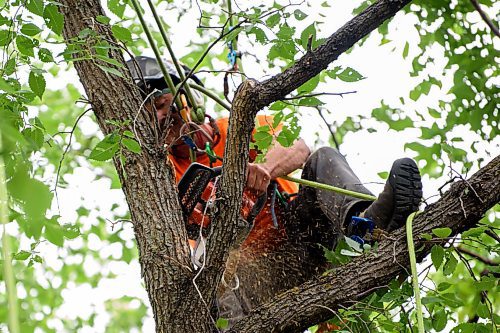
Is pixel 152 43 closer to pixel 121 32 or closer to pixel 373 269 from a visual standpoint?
pixel 121 32

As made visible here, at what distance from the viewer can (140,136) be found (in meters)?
2.39

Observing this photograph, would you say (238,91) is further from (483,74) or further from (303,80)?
(483,74)

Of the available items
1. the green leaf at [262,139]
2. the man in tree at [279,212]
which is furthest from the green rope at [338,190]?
the green leaf at [262,139]

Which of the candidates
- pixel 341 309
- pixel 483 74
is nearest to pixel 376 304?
pixel 341 309

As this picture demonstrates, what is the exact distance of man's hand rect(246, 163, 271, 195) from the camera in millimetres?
2789

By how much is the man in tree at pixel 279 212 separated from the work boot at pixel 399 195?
0.07 feet

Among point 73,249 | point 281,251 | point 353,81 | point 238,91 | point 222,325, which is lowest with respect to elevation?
point 222,325

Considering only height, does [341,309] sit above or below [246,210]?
below

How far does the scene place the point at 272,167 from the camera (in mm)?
2873

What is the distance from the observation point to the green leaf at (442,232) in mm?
2010

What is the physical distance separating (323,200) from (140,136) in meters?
0.97

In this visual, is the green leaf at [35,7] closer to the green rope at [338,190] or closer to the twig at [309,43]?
the twig at [309,43]

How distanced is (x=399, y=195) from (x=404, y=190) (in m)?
0.03

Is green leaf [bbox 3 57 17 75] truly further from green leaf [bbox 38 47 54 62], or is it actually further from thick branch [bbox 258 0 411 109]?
thick branch [bbox 258 0 411 109]
